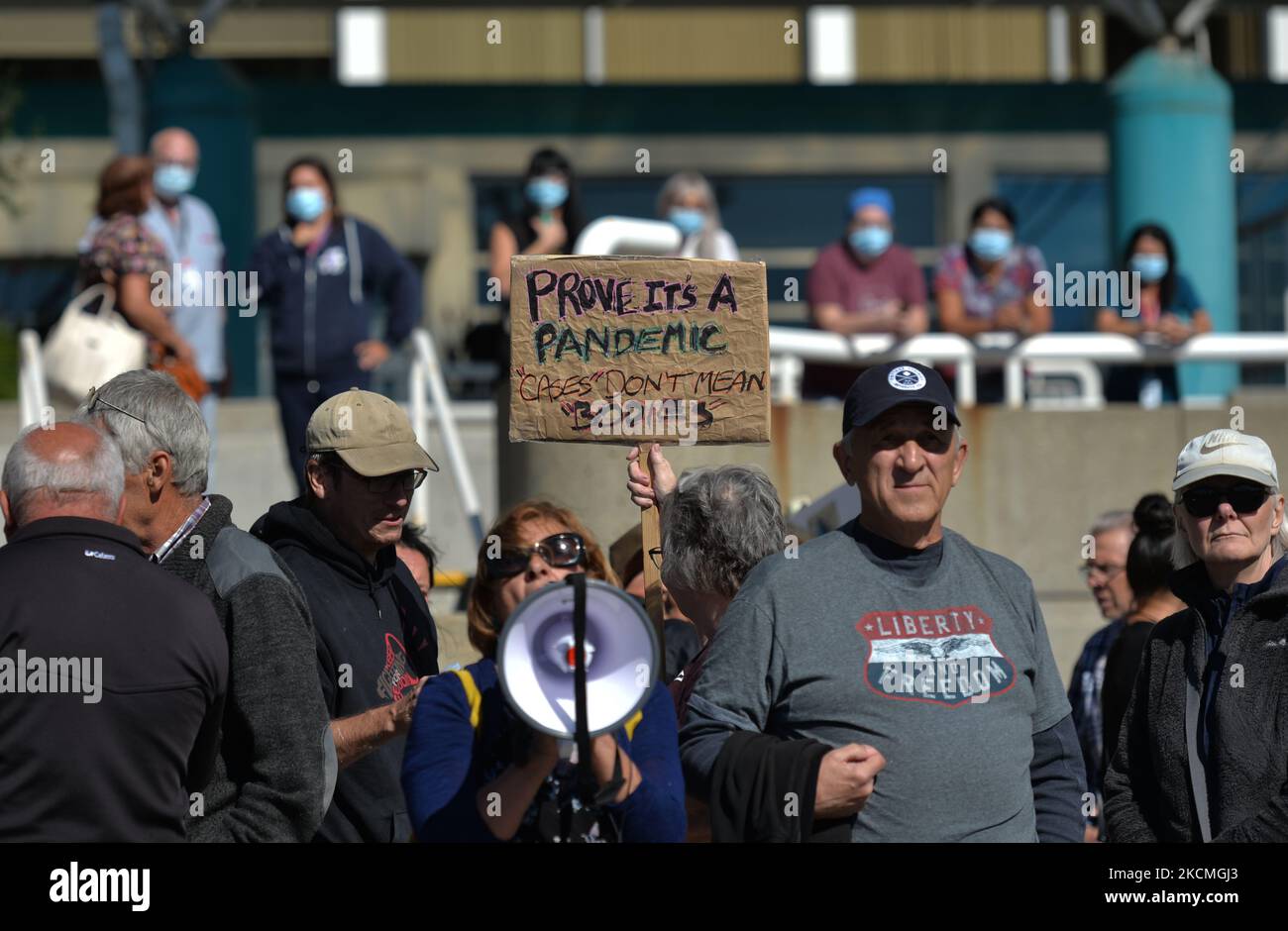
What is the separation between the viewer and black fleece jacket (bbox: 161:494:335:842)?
391cm

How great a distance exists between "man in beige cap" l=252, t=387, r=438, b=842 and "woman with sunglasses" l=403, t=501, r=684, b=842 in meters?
0.53

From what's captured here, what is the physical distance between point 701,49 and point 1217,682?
51.0 ft

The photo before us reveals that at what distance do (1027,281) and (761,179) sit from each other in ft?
24.8

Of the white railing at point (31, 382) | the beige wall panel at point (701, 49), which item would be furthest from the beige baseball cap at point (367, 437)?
the beige wall panel at point (701, 49)

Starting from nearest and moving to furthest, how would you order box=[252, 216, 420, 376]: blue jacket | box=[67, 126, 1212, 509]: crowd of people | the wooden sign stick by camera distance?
the wooden sign stick → box=[67, 126, 1212, 509]: crowd of people → box=[252, 216, 420, 376]: blue jacket

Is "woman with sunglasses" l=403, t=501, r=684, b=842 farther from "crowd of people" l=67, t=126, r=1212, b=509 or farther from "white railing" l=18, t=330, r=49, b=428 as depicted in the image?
"white railing" l=18, t=330, r=49, b=428

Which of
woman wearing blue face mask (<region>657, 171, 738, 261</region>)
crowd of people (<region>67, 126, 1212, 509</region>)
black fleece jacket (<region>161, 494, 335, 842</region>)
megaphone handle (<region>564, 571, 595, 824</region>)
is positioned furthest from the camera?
woman wearing blue face mask (<region>657, 171, 738, 261</region>)

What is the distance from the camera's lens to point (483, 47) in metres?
19.0

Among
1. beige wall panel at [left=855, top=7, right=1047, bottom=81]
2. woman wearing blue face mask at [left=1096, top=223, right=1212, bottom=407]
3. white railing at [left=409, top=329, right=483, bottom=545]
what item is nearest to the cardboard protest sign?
white railing at [left=409, top=329, right=483, bottom=545]

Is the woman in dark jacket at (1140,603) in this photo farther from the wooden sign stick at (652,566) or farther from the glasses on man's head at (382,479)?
the glasses on man's head at (382,479)

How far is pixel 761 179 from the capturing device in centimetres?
1658

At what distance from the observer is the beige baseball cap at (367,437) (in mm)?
4531

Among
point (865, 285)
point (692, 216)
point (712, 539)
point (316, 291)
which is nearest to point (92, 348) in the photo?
point (316, 291)
